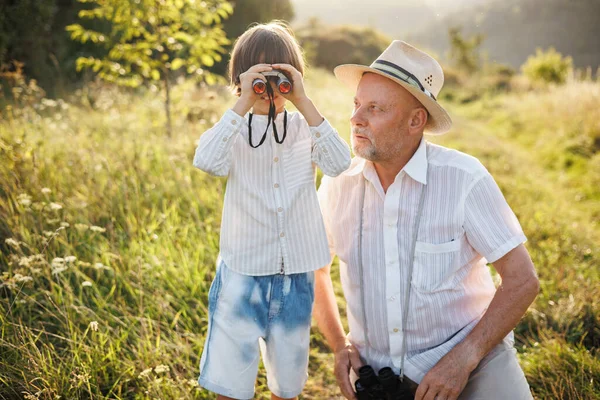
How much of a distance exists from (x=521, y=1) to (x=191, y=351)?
11562 centimetres

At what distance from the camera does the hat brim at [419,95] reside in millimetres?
2164

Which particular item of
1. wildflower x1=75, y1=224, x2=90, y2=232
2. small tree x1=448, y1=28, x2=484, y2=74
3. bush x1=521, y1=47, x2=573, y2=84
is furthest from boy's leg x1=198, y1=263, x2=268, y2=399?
small tree x1=448, y1=28, x2=484, y2=74

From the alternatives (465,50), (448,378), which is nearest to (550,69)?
(465,50)

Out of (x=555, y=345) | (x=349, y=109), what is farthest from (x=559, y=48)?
(x=555, y=345)

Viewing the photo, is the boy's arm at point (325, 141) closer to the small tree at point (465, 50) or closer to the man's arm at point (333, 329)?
the man's arm at point (333, 329)

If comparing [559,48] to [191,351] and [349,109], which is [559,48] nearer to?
[349,109]

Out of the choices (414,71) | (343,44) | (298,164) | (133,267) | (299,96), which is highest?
(343,44)

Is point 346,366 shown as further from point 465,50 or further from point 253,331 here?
point 465,50

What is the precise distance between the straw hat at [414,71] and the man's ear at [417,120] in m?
0.03

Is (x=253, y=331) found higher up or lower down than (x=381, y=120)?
lower down

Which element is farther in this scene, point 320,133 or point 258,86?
point 320,133

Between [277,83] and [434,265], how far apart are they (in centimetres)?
105

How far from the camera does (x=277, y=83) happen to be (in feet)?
6.35

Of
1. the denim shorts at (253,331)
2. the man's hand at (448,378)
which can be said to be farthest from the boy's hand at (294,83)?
the man's hand at (448,378)
